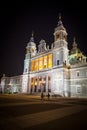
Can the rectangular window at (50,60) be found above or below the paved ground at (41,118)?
above

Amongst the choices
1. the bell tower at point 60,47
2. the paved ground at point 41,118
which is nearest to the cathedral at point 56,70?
the bell tower at point 60,47

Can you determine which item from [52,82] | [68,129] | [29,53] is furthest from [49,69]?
[68,129]

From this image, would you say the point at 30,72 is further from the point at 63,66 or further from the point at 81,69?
the point at 81,69

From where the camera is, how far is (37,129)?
553 centimetres

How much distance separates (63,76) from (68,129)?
38510 mm

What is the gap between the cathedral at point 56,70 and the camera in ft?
139

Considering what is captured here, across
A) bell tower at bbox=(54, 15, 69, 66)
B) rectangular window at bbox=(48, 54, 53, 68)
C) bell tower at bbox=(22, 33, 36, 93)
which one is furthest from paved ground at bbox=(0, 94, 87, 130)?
bell tower at bbox=(22, 33, 36, 93)

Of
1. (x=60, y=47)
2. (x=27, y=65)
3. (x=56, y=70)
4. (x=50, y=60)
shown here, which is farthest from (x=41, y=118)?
(x=27, y=65)

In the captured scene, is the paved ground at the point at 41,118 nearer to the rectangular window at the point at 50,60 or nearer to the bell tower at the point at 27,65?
the rectangular window at the point at 50,60

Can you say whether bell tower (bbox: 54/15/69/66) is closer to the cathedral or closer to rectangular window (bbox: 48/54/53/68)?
the cathedral

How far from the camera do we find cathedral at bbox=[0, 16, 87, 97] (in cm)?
4222

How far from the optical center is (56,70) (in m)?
47.1

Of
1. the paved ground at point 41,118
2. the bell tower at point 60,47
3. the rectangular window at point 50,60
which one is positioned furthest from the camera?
the rectangular window at point 50,60

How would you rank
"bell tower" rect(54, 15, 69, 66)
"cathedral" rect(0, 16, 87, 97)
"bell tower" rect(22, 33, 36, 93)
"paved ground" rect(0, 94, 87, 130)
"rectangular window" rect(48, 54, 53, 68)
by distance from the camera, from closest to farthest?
"paved ground" rect(0, 94, 87, 130) → "cathedral" rect(0, 16, 87, 97) → "bell tower" rect(54, 15, 69, 66) → "rectangular window" rect(48, 54, 53, 68) → "bell tower" rect(22, 33, 36, 93)
